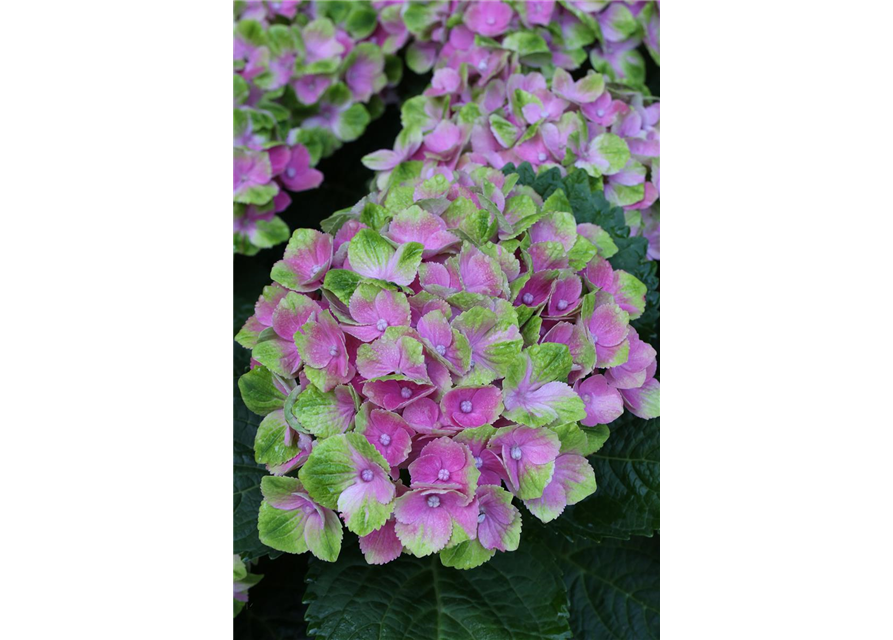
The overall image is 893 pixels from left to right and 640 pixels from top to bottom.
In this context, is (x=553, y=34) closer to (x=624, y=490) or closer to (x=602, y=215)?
(x=602, y=215)

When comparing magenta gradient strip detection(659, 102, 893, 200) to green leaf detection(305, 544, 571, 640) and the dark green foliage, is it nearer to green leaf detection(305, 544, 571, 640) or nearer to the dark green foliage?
the dark green foliage

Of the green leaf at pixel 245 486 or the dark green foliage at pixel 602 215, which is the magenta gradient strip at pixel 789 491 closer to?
the dark green foliage at pixel 602 215

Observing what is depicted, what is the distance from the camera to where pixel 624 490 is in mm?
916

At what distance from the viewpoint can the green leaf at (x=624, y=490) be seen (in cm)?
88

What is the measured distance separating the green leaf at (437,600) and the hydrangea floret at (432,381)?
2.6 inches

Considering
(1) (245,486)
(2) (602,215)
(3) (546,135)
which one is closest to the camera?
(1) (245,486)

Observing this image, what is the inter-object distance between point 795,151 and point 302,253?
49cm

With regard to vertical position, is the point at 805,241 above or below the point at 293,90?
below

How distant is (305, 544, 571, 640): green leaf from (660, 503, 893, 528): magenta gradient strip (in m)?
0.19

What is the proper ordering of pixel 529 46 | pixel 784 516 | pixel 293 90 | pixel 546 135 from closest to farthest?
1. pixel 784 516
2. pixel 546 135
3. pixel 529 46
4. pixel 293 90

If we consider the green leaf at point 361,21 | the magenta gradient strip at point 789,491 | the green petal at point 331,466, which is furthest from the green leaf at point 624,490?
the green leaf at point 361,21

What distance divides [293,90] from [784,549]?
1158 millimetres

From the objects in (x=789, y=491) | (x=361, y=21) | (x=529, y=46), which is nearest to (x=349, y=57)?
(x=361, y=21)

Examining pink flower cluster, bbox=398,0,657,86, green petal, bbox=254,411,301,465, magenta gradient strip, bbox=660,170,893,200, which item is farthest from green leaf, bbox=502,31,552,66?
green petal, bbox=254,411,301,465
